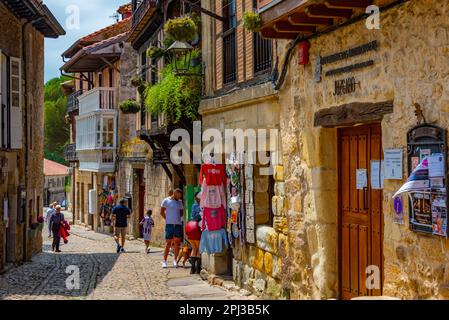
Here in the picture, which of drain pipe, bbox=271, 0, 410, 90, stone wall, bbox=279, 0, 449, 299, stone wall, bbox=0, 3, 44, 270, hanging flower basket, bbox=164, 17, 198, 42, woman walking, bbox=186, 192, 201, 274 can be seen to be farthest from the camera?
stone wall, bbox=0, 3, 44, 270

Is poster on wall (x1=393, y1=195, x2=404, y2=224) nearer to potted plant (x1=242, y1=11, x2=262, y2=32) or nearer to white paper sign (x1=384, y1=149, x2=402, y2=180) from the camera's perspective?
white paper sign (x1=384, y1=149, x2=402, y2=180)

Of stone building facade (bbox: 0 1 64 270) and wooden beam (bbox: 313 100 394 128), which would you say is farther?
stone building facade (bbox: 0 1 64 270)

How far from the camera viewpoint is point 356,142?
733 cm

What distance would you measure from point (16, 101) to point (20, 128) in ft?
3.03

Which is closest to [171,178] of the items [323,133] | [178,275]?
[178,275]

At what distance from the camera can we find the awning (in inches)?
1089

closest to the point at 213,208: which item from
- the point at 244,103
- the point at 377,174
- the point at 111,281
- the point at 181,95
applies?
the point at 244,103

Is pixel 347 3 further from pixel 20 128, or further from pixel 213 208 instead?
pixel 20 128

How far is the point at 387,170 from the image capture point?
20.4 feet

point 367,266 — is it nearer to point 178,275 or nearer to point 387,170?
point 387,170

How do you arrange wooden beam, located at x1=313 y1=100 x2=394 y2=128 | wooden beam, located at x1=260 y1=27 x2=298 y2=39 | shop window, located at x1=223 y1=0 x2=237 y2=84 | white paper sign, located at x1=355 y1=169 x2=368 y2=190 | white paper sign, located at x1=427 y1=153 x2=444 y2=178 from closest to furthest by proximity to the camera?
white paper sign, located at x1=427 y1=153 x2=444 y2=178 → wooden beam, located at x1=313 y1=100 x2=394 y2=128 → white paper sign, located at x1=355 y1=169 x2=368 y2=190 → wooden beam, located at x1=260 y1=27 x2=298 y2=39 → shop window, located at x1=223 y1=0 x2=237 y2=84

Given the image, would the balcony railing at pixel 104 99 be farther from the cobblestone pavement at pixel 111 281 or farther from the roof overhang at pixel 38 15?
the cobblestone pavement at pixel 111 281

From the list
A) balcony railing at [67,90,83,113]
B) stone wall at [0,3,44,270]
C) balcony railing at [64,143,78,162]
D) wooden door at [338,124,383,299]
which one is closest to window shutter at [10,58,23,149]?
stone wall at [0,3,44,270]

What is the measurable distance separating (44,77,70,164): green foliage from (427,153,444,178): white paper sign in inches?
2286
